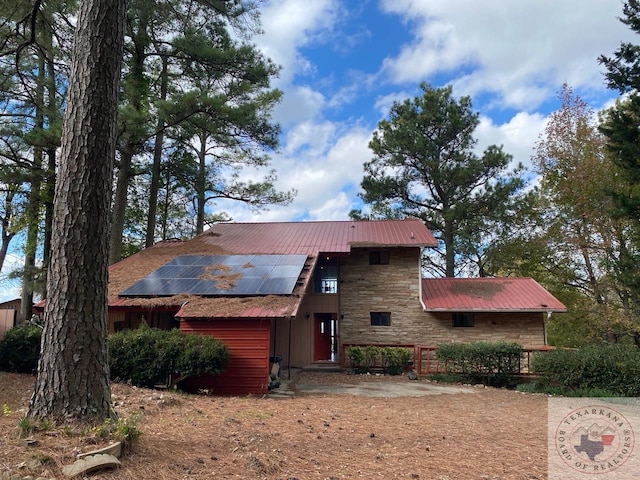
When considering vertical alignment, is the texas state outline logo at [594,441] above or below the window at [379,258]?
below

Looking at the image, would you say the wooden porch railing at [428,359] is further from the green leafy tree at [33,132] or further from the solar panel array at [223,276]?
the green leafy tree at [33,132]

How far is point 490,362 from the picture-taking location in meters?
12.1

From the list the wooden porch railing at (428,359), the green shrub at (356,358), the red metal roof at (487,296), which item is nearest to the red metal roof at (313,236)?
the red metal roof at (487,296)

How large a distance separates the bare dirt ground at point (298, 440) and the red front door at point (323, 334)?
24.8 feet

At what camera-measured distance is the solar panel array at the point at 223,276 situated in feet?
37.9

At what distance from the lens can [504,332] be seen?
50.0ft

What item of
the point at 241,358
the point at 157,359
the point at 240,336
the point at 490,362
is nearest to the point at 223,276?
the point at 240,336

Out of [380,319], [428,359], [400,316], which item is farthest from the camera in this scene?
[380,319]

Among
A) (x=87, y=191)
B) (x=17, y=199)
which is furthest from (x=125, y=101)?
(x=87, y=191)

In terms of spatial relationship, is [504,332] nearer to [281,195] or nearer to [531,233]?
[531,233]

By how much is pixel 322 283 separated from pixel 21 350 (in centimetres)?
982

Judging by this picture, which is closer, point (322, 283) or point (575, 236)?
point (322, 283)

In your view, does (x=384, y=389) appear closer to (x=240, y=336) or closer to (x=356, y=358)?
(x=356, y=358)

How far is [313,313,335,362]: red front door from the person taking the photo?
16.1 metres
